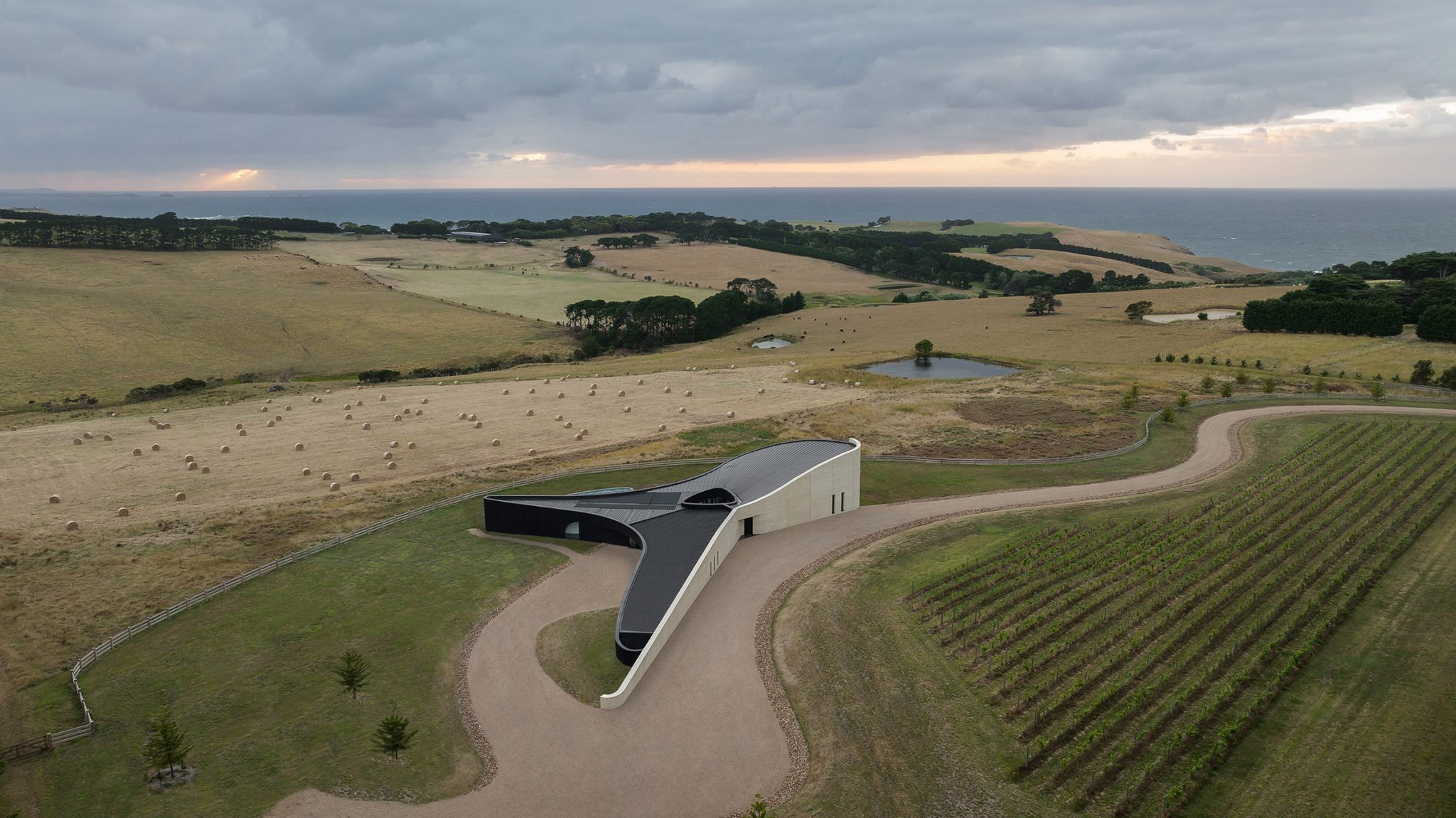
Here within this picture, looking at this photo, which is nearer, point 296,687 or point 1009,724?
point 1009,724

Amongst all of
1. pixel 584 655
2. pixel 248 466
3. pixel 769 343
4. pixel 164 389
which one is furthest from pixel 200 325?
pixel 584 655

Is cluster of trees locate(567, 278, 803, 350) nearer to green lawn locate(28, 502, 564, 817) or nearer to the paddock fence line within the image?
the paddock fence line

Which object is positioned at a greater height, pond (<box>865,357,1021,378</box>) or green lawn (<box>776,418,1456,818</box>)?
pond (<box>865,357,1021,378</box>)

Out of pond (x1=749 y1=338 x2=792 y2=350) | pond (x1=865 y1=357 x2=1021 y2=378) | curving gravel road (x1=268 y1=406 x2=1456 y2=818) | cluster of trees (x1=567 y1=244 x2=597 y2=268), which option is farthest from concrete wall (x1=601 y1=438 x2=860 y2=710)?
cluster of trees (x1=567 y1=244 x2=597 y2=268)

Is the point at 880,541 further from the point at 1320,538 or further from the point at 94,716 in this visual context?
the point at 94,716

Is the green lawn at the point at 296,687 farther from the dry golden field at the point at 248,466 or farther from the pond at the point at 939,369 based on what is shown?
the pond at the point at 939,369

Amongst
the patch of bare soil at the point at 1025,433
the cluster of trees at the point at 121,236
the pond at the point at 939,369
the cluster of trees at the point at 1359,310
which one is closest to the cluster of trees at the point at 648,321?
the pond at the point at 939,369

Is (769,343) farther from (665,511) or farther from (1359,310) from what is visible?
(665,511)
